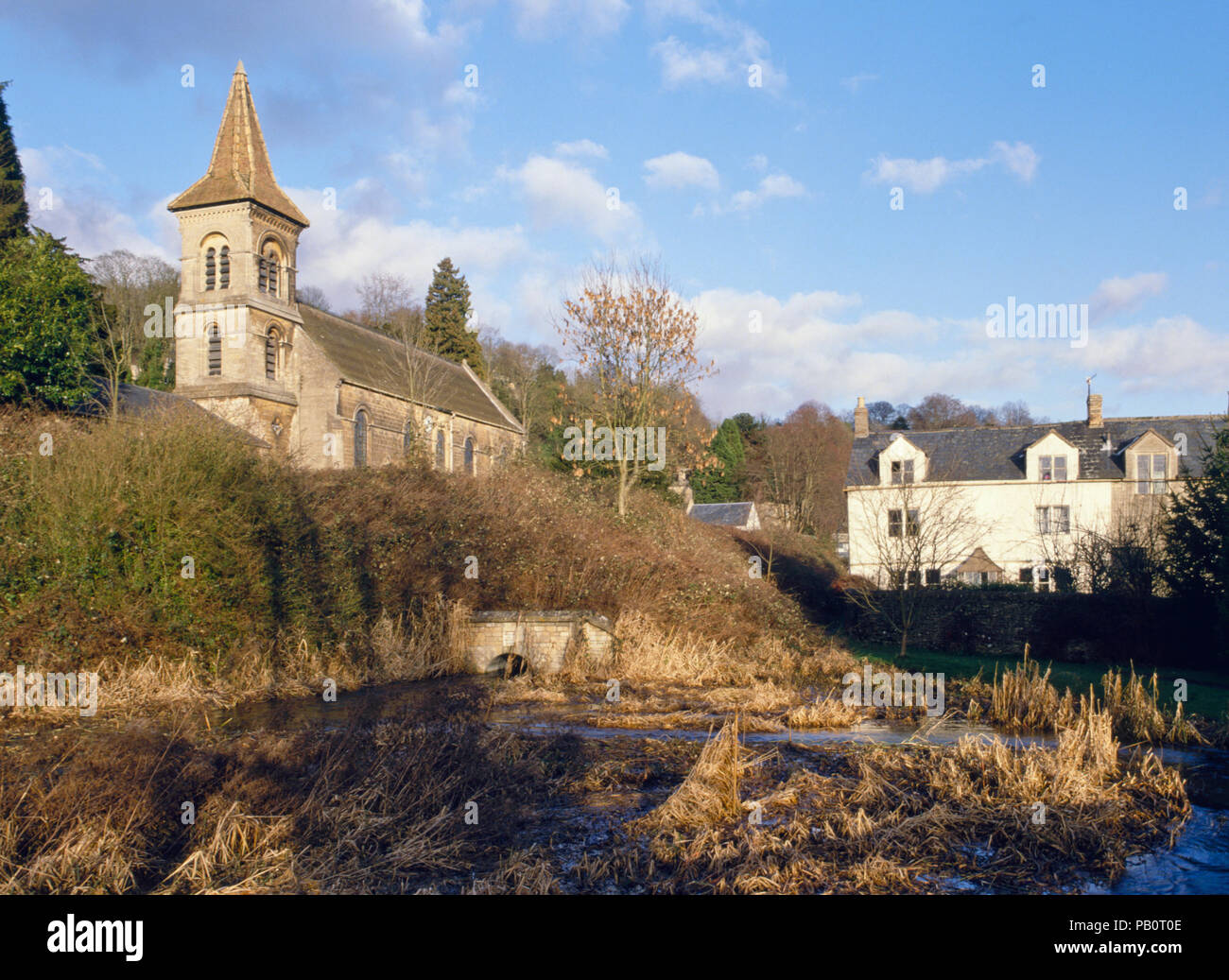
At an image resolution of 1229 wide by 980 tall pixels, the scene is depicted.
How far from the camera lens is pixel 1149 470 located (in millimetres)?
35312

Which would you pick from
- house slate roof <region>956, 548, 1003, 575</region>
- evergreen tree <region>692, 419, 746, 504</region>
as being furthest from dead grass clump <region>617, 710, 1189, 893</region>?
evergreen tree <region>692, 419, 746, 504</region>

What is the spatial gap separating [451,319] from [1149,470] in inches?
1587

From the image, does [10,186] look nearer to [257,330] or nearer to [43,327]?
[257,330]

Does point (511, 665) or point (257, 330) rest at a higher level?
point (257, 330)

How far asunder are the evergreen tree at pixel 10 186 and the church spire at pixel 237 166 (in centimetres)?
863

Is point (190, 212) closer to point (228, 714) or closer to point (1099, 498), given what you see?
point (228, 714)

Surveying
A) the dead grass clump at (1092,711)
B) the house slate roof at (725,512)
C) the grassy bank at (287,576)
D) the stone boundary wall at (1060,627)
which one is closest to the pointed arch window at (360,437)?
the grassy bank at (287,576)

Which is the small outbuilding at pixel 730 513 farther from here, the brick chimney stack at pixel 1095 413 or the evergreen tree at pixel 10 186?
the evergreen tree at pixel 10 186

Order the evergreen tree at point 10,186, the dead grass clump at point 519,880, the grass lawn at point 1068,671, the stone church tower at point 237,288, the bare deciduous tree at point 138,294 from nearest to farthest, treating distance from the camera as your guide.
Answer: the dead grass clump at point 519,880 → the grass lawn at point 1068,671 → the evergreen tree at point 10,186 → the stone church tower at point 237,288 → the bare deciduous tree at point 138,294

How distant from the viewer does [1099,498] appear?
119 ft

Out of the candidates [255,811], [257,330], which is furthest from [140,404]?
[255,811]

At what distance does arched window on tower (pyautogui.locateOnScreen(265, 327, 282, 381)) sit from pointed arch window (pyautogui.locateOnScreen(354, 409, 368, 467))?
3.88 meters

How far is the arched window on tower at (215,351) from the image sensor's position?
36906 mm

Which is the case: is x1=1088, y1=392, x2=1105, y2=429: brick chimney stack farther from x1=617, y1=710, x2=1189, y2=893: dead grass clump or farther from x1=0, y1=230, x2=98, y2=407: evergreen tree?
x1=0, y1=230, x2=98, y2=407: evergreen tree
